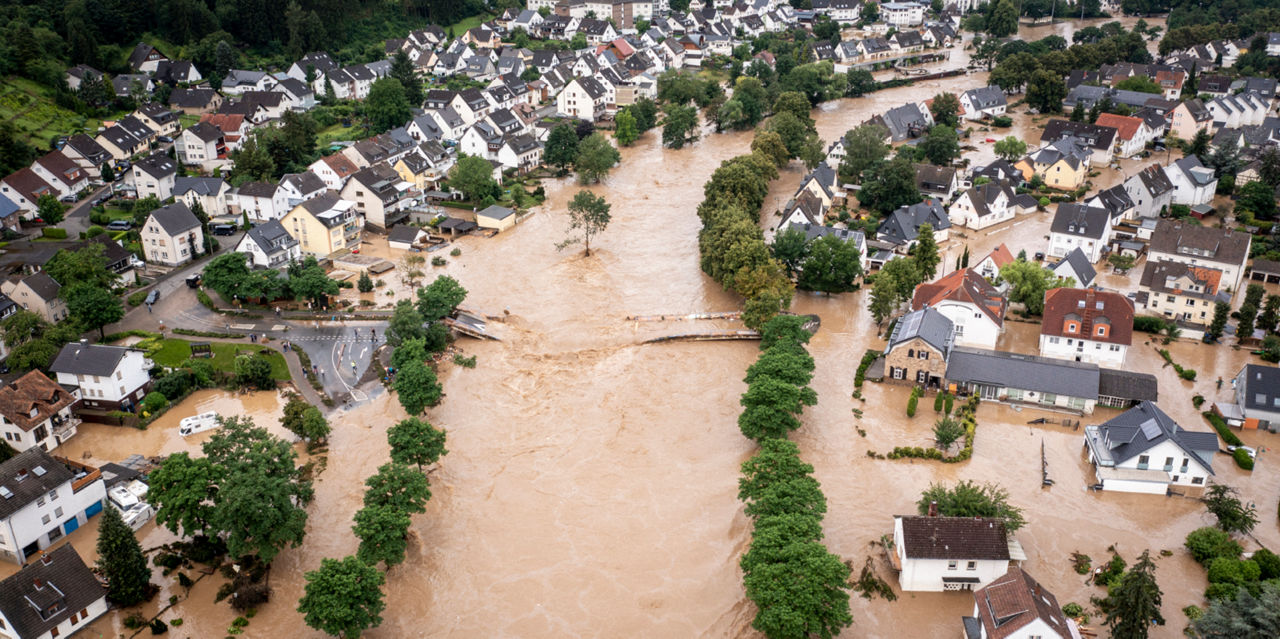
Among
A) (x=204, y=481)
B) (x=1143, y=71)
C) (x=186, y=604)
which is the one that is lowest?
(x=1143, y=71)

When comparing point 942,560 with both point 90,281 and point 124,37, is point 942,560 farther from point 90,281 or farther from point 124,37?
point 124,37

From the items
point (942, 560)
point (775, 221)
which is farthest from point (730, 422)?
point (775, 221)

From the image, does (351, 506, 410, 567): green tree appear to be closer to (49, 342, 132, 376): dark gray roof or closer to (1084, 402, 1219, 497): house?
(49, 342, 132, 376): dark gray roof

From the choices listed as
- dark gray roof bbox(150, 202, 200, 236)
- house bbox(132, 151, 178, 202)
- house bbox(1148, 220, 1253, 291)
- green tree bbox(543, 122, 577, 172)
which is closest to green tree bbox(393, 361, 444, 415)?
dark gray roof bbox(150, 202, 200, 236)

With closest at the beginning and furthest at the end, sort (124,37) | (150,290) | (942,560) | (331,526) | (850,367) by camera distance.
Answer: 1. (942,560)
2. (331,526)
3. (850,367)
4. (150,290)
5. (124,37)

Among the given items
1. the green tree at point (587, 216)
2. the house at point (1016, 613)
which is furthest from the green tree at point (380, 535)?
the green tree at point (587, 216)

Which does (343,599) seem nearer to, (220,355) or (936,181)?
(220,355)
